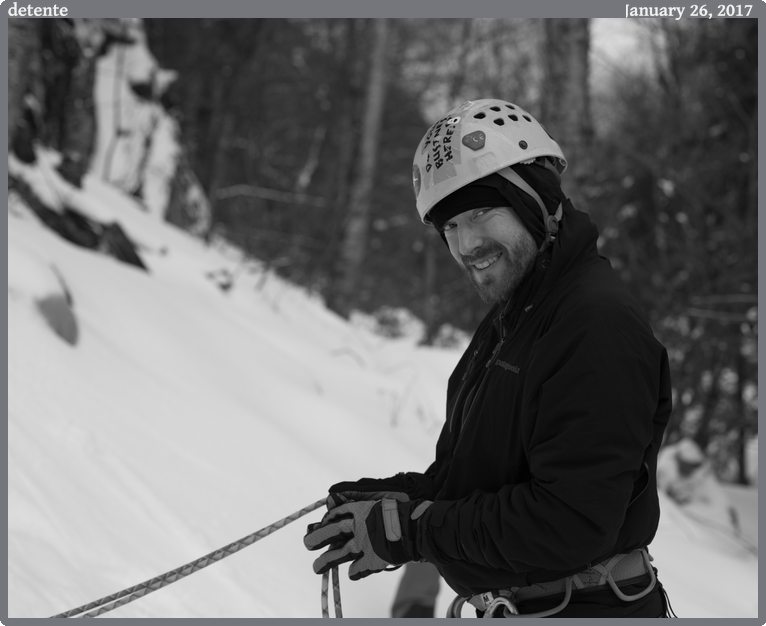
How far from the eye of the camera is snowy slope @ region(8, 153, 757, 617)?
2770 millimetres

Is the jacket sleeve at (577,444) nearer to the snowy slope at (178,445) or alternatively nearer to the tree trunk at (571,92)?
the snowy slope at (178,445)

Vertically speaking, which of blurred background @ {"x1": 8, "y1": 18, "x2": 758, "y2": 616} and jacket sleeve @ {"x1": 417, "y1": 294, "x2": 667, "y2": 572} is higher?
blurred background @ {"x1": 8, "y1": 18, "x2": 758, "y2": 616}

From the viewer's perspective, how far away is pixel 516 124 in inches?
66.5

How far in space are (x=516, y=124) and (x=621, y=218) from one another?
21.8ft

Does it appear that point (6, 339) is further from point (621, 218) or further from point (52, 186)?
point (621, 218)

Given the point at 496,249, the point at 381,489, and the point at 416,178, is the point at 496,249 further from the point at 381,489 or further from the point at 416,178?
the point at 381,489

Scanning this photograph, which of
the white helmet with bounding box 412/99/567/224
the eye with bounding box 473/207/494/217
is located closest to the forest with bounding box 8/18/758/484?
the white helmet with bounding box 412/99/567/224

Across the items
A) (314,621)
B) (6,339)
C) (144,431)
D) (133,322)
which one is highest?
(133,322)

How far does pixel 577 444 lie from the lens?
1.26 meters

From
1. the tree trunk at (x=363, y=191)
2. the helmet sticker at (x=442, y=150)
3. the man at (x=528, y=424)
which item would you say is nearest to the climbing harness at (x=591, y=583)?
the man at (x=528, y=424)

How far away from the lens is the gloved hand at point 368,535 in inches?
59.5

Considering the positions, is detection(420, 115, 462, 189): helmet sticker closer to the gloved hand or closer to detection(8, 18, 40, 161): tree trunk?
the gloved hand

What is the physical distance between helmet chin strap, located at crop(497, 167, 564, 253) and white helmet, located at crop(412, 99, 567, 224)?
0.01m
